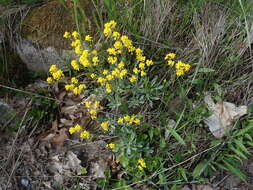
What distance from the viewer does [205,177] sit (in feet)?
6.64

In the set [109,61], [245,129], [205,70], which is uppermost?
[109,61]

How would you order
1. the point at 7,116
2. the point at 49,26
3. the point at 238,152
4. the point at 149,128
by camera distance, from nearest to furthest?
the point at 238,152 < the point at 149,128 < the point at 7,116 < the point at 49,26

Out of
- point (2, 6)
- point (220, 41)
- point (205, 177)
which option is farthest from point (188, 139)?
point (2, 6)

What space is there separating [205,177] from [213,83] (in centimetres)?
75

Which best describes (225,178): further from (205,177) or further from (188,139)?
(188,139)

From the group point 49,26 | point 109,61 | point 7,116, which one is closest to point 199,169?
point 109,61

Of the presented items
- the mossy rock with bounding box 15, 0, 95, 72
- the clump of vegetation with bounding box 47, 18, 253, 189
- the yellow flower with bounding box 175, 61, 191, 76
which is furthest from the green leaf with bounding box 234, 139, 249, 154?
the mossy rock with bounding box 15, 0, 95, 72

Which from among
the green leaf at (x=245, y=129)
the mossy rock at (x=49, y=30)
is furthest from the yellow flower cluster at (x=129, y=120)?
the mossy rock at (x=49, y=30)

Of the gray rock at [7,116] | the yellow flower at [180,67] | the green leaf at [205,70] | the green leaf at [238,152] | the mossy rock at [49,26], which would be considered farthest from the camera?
the mossy rock at [49,26]

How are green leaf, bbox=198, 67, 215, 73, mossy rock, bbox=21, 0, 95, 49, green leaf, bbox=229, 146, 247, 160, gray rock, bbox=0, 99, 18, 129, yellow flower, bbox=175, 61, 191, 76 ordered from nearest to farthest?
green leaf, bbox=229, 146, 247, 160, yellow flower, bbox=175, 61, 191, 76, green leaf, bbox=198, 67, 215, 73, gray rock, bbox=0, 99, 18, 129, mossy rock, bbox=21, 0, 95, 49

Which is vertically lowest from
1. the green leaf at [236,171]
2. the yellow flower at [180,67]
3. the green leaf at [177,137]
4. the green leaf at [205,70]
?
the green leaf at [236,171]

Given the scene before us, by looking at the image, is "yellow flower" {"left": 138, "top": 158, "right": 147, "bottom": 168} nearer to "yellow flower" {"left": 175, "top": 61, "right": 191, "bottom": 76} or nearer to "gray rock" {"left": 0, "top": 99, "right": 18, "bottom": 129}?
"yellow flower" {"left": 175, "top": 61, "right": 191, "bottom": 76}

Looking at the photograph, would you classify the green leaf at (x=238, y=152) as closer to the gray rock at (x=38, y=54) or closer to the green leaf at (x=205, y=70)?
the green leaf at (x=205, y=70)

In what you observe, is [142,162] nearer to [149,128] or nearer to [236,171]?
[149,128]
